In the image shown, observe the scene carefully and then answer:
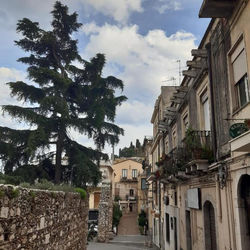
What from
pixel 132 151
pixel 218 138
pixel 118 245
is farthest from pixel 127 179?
pixel 218 138

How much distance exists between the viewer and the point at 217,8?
6879 mm

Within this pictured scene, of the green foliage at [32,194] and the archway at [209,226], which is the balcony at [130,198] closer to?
the archway at [209,226]

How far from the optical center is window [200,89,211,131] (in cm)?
932

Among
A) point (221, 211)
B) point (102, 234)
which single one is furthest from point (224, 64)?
point (102, 234)

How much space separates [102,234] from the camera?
24.6 m

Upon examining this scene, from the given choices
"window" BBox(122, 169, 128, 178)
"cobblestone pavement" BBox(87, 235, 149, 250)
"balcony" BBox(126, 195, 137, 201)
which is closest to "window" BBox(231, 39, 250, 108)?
"cobblestone pavement" BBox(87, 235, 149, 250)

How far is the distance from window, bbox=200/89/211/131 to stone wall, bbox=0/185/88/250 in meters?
5.02

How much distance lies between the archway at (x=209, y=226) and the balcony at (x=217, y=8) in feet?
18.7

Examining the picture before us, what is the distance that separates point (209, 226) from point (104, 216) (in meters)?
18.3

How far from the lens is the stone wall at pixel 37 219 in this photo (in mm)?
3898

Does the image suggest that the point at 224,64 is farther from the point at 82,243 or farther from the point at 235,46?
the point at 82,243

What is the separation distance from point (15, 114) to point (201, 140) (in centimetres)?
1067

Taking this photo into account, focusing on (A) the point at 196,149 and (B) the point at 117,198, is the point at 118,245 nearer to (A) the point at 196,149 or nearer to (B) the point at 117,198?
(A) the point at 196,149

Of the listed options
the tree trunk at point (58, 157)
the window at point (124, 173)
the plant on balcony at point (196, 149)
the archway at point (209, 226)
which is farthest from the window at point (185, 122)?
the window at point (124, 173)
